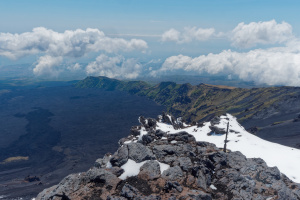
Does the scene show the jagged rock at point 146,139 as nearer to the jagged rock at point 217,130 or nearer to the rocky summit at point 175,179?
the rocky summit at point 175,179

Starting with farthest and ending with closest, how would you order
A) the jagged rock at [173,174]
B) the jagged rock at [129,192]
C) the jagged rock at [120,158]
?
1. the jagged rock at [120,158]
2. the jagged rock at [173,174]
3. the jagged rock at [129,192]

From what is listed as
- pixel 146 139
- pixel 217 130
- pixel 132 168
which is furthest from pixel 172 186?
pixel 217 130

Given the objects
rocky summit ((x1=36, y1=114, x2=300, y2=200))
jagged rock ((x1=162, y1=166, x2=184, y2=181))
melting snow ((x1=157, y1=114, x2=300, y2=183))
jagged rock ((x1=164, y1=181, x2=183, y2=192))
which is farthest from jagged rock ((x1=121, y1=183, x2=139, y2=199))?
melting snow ((x1=157, y1=114, x2=300, y2=183))

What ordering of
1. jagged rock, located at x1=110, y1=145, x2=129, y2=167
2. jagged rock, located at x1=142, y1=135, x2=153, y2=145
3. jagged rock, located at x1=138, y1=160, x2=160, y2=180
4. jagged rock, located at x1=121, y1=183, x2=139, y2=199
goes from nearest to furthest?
jagged rock, located at x1=121, y1=183, x2=139, y2=199, jagged rock, located at x1=138, y1=160, x2=160, y2=180, jagged rock, located at x1=110, y1=145, x2=129, y2=167, jagged rock, located at x1=142, y1=135, x2=153, y2=145

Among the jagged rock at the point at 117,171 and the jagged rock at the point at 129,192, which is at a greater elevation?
the jagged rock at the point at 117,171

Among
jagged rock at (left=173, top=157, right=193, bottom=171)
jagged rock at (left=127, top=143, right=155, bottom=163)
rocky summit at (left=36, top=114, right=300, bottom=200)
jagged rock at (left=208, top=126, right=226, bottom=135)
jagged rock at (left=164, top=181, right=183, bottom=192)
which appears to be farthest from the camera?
jagged rock at (left=208, top=126, right=226, bottom=135)

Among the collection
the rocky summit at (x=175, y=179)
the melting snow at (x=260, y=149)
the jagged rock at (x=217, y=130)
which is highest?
the rocky summit at (x=175, y=179)

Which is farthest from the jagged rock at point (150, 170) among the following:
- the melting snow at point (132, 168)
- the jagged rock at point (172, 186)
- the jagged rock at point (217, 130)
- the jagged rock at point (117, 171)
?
the jagged rock at point (217, 130)

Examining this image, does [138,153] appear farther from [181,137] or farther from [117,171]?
[181,137]

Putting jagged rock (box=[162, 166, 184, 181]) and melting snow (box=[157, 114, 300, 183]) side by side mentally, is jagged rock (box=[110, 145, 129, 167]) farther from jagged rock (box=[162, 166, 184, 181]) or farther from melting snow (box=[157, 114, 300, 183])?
melting snow (box=[157, 114, 300, 183])
